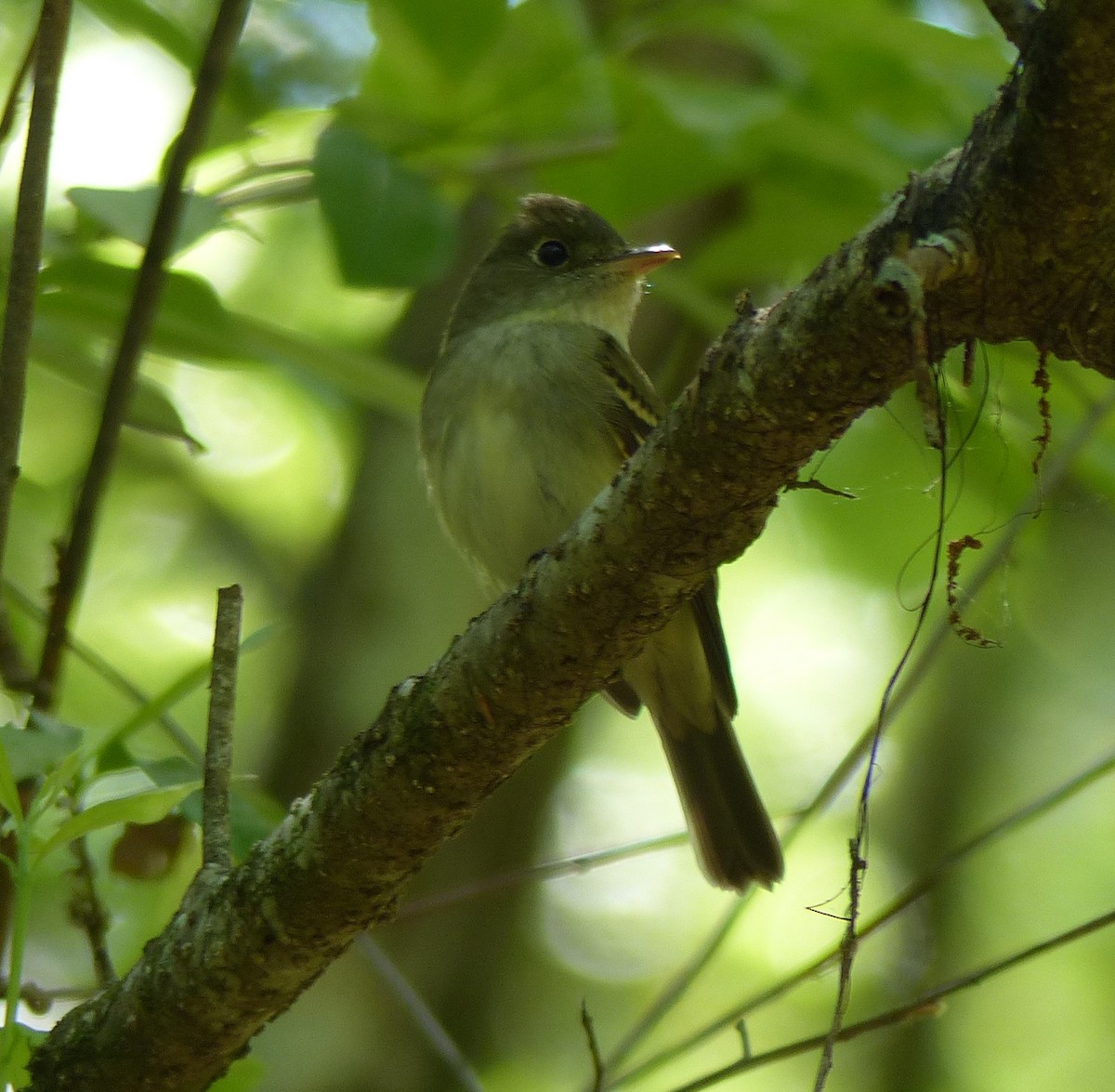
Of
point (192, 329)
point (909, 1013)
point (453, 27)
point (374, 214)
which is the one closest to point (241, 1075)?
point (909, 1013)

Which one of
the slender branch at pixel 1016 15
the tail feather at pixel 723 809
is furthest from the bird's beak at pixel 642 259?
the slender branch at pixel 1016 15

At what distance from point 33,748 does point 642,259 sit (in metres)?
2.74

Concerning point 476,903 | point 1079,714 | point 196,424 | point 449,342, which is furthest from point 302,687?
point 1079,714

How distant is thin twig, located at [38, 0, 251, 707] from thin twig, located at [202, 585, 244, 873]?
629mm

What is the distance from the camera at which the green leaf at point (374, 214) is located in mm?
2818

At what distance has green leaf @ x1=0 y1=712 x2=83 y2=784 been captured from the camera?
2020 mm

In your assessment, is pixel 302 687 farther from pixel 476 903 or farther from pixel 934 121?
pixel 934 121

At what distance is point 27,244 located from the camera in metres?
2.42

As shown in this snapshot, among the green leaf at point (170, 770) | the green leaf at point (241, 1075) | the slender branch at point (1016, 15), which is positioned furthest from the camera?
the green leaf at point (241, 1075)

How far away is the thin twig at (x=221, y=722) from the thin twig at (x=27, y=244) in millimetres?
373

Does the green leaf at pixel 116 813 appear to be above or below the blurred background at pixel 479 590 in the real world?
below

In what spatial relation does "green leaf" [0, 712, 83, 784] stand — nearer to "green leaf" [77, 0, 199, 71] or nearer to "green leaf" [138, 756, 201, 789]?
"green leaf" [138, 756, 201, 789]

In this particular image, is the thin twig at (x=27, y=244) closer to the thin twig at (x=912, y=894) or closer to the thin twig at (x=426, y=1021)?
the thin twig at (x=426, y=1021)

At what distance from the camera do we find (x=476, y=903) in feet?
16.7
